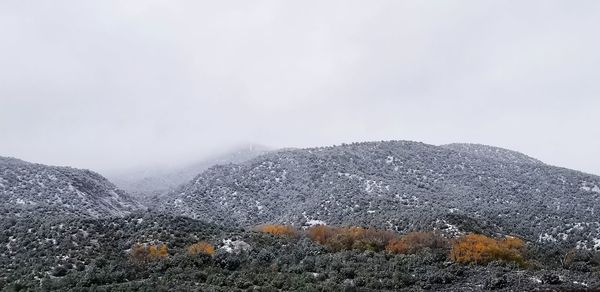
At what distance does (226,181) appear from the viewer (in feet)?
291

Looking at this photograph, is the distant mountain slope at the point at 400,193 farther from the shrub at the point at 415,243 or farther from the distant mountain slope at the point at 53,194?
the distant mountain slope at the point at 53,194

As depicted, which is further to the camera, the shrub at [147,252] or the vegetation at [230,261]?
the shrub at [147,252]

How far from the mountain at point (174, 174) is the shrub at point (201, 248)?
87.3 m

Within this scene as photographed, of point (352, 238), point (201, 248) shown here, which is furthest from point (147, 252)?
point (352, 238)

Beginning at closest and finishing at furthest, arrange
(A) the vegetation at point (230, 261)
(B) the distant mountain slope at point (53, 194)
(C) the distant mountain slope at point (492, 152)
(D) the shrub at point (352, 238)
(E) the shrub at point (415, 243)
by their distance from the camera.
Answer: (A) the vegetation at point (230, 261) < (E) the shrub at point (415, 243) < (D) the shrub at point (352, 238) < (B) the distant mountain slope at point (53, 194) < (C) the distant mountain slope at point (492, 152)

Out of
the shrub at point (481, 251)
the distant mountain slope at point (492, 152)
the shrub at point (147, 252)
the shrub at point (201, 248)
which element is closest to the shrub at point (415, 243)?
the shrub at point (481, 251)

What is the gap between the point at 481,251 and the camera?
1635 inches

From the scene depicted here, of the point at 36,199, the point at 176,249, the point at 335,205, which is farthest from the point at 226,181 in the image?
the point at 176,249

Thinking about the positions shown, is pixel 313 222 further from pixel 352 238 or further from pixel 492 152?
pixel 492 152

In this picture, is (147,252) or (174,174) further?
(174,174)

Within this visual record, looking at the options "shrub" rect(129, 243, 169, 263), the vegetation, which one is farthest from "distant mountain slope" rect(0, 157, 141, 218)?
"shrub" rect(129, 243, 169, 263)

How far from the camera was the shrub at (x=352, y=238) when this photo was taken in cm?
4531

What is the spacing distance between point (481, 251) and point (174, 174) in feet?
411

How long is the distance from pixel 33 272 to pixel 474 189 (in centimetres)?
6441
